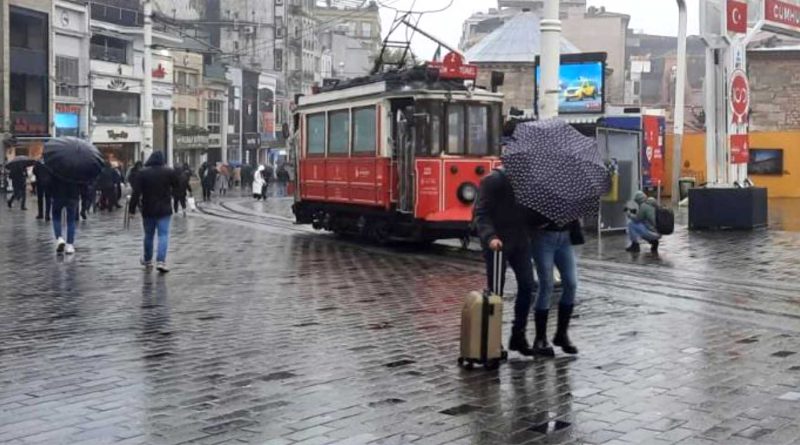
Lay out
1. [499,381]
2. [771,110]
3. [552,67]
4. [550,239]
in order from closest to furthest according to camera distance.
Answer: [499,381]
[550,239]
[552,67]
[771,110]

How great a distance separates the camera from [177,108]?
65062 millimetres

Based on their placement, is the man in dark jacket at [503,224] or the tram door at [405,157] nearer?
the man in dark jacket at [503,224]

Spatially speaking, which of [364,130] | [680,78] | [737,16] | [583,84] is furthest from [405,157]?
[583,84]

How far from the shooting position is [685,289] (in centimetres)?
1236

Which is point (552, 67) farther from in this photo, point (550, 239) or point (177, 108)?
point (177, 108)

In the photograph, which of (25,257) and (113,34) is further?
(113,34)

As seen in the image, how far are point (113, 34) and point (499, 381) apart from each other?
5349cm

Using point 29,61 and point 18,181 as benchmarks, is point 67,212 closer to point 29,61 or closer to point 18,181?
point 18,181

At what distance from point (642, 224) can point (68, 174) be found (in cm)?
895

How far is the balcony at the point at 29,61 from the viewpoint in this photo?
1873 inches

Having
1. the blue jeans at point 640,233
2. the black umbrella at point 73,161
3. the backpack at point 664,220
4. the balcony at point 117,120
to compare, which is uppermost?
the balcony at point 117,120

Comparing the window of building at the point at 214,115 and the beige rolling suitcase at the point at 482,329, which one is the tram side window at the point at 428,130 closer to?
the beige rolling suitcase at the point at 482,329

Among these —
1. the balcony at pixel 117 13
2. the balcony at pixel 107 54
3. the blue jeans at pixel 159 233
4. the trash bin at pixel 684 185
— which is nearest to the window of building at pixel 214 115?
the balcony at pixel 117 13

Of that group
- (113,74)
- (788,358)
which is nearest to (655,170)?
(788,358)
